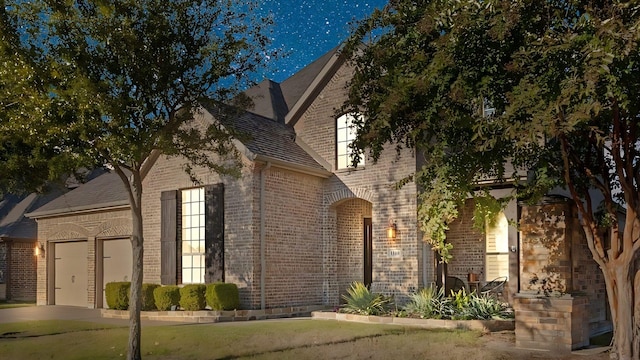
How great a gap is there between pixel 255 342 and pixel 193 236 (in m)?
7.19

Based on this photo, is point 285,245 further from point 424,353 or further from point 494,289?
point 424,353

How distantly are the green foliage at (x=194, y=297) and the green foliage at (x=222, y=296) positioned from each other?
11.8 inches

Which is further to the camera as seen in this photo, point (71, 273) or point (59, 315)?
point (71, 273)

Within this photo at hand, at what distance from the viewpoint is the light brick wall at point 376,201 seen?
17.3m

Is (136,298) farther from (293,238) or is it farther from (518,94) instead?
(293,238)

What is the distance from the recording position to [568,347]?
1012cm

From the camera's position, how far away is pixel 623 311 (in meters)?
9.38

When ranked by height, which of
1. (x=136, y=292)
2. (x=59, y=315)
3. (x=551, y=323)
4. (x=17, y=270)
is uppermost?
(x=136, y=292)

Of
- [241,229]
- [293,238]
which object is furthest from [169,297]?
[293,238]

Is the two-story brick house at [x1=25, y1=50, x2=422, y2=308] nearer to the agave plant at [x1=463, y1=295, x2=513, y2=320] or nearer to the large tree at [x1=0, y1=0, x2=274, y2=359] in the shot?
the agave plant at [x1=463, y1=295, x2=513, y2=320]

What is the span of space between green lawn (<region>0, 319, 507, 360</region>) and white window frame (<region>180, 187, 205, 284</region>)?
11.1 ft

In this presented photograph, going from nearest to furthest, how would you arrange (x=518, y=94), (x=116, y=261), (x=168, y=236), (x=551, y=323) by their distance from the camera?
1. (x=518, y=94)
2. (x=551, y=323)
3. (x=168, y=236)
4. (x=116, y=261)

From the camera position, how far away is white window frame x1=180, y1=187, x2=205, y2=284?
711 inches

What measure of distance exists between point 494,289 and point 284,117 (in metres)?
9.31
